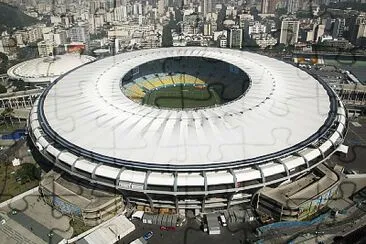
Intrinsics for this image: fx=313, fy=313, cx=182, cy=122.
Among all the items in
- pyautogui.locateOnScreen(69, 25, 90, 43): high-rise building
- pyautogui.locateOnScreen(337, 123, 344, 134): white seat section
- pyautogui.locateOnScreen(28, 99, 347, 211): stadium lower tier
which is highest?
pyautogui.locateOnScreen(69, 25, 90, 43): high-rise building

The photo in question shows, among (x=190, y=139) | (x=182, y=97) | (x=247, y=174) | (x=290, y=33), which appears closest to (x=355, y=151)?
(x=247, y=174)

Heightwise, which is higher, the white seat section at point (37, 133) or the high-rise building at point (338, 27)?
the high-rise building at point (338, 27)

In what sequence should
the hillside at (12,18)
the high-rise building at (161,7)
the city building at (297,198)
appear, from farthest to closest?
the high-rise building at (161,7), the hillside at (12,18), the city building at (297,198)

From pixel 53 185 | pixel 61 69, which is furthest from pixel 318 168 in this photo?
pixel 61 69

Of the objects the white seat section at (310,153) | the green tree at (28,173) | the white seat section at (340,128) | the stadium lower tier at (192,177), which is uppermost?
the white seat section at (340,128)

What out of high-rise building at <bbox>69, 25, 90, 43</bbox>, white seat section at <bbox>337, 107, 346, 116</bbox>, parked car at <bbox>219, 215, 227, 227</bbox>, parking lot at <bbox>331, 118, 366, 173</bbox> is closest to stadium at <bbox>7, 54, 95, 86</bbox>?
parked car at <bbox>219, 215, 227, 227</bbox>

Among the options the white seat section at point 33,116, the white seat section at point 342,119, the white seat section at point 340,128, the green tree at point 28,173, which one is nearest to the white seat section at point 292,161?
the white seat section at point 340,128

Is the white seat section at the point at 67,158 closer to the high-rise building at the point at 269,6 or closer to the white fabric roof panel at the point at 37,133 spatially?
the white fabric roof panel at the point at 37,133

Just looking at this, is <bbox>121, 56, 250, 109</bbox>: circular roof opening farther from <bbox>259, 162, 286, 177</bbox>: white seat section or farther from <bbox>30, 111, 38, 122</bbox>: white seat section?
<bbox>259, 162, 286, 177</bbox>: white seat section

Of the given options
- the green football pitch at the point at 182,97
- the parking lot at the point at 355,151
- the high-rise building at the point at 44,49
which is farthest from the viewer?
the high-rise building at the point at 44,49
